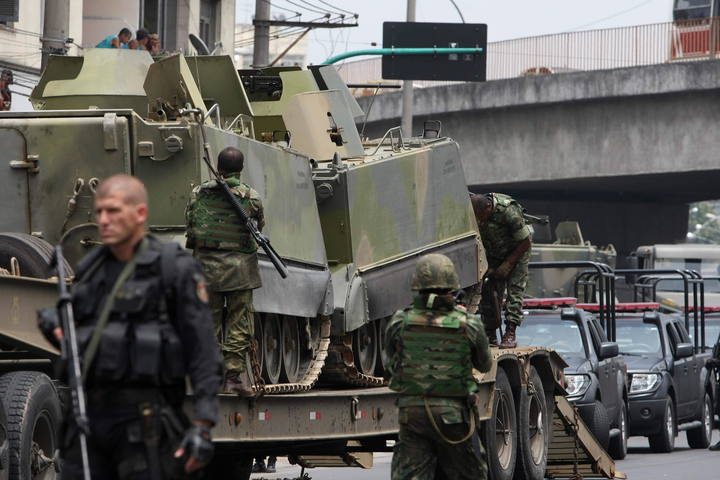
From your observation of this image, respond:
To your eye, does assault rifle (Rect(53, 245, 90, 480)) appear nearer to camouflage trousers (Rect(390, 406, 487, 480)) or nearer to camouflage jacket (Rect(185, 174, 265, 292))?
camouflage trousers (Rect(390, 406, 487, 480))

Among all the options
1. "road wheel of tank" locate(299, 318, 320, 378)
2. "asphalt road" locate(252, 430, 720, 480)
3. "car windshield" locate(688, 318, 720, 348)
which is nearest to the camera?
"road wheel of tank" locate(299, 318, 320, 378)

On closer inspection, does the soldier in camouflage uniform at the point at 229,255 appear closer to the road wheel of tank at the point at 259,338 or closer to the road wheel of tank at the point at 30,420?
the road wheel of tank at the point at 259,338

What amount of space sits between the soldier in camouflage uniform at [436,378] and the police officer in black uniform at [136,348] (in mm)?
3341

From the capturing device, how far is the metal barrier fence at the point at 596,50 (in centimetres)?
3628

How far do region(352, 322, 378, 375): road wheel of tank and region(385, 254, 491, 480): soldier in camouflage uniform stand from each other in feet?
13.8

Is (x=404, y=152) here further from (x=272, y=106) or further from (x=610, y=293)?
(x=610, y=293)

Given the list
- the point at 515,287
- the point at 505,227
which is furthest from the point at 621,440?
the point at 505,227

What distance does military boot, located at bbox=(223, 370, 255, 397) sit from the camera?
38.2 feet

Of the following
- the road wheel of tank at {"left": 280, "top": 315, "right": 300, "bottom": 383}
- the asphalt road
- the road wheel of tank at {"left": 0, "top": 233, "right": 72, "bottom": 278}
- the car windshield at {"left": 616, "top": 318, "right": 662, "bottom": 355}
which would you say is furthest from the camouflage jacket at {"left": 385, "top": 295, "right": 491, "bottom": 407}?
the car windshield at {"left": 616, "top": 318, "right": 662, "bottom": 355}

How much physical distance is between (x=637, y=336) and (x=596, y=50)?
16295mm

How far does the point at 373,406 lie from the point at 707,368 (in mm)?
10640

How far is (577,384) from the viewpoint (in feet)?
61.6

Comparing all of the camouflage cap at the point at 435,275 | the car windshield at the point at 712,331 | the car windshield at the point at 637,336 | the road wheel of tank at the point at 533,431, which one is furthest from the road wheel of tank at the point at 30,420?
the car windshield at the point at 712,331

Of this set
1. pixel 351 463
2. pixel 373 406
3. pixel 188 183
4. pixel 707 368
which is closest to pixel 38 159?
pixel 188 183
